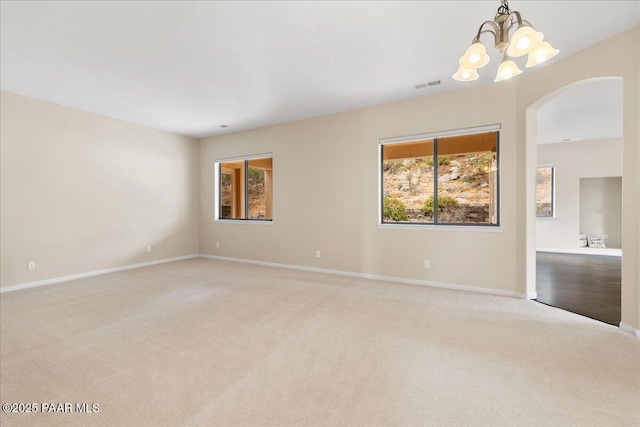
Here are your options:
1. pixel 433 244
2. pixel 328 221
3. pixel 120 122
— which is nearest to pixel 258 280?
pixel 328 221

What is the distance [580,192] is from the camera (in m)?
8.08

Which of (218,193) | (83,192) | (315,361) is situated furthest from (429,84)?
(83,192)

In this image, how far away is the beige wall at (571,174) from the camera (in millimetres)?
7090

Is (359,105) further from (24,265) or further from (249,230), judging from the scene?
(24,265)

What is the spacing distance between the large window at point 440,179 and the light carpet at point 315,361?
1.41 m

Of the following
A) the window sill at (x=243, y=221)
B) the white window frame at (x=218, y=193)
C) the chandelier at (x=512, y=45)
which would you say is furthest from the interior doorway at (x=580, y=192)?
the white window frame at (x=218, y=193)

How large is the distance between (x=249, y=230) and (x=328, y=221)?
6.58ft

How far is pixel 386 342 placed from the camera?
8.29 feet

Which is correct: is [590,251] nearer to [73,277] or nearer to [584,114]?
[584,114]

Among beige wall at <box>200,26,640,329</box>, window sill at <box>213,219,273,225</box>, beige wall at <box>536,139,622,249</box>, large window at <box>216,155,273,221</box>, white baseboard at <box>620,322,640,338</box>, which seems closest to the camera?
white baseboard at <box>620,322,640,338</box>

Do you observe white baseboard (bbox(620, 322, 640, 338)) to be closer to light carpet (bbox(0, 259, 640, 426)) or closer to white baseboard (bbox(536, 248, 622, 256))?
light carpet (bbox(0, 259, 640, 426))

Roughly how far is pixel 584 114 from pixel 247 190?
6.81 m

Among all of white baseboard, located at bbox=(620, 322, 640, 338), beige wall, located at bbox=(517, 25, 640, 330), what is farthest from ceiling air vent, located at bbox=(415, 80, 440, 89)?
white baseboard, located at bbox=(620, 322, 640, 338)

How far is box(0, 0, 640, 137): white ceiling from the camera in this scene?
7.86ft
